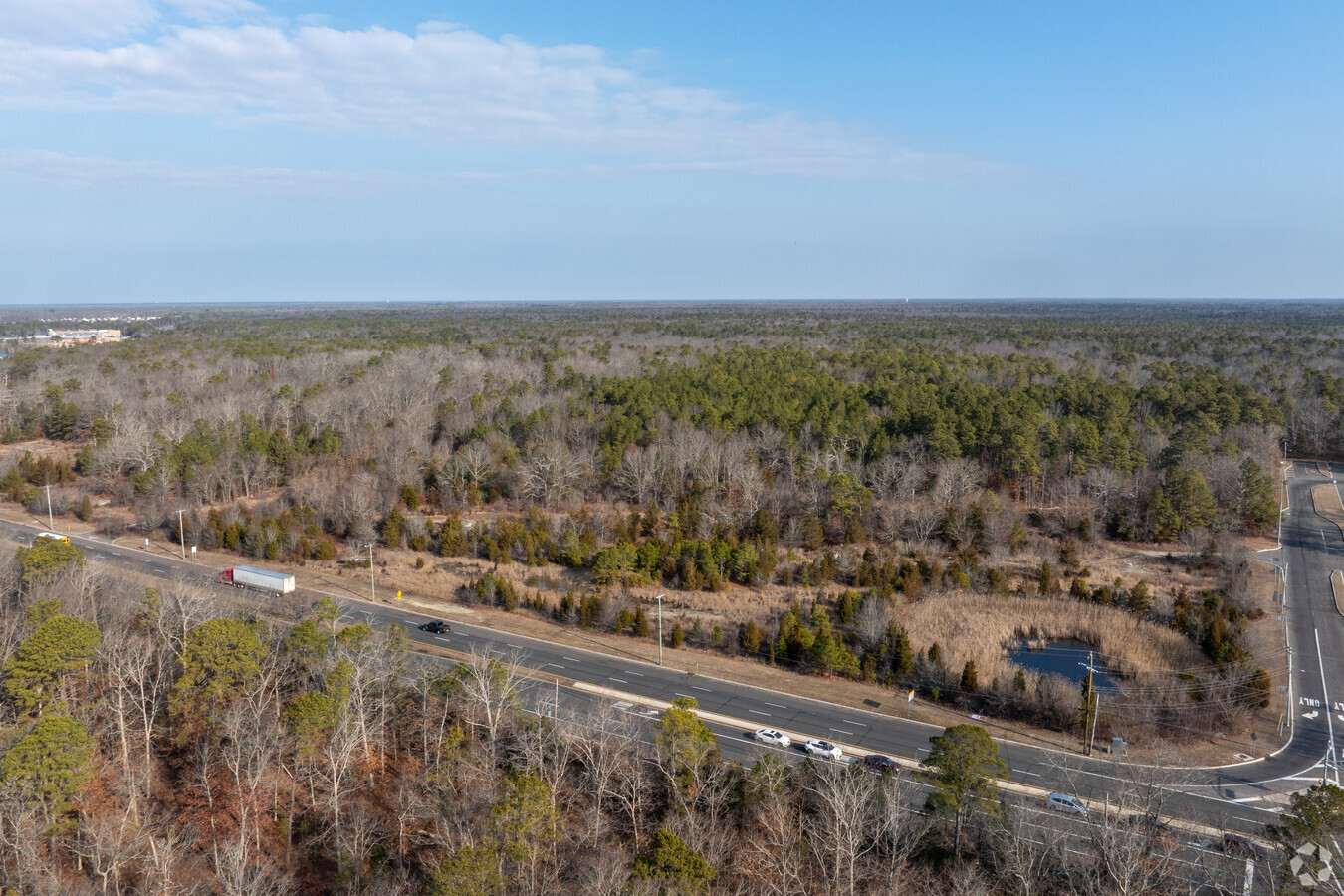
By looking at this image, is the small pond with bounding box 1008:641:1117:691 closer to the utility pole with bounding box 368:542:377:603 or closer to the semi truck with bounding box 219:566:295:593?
the utility pole with bounding box 368:542:377:603

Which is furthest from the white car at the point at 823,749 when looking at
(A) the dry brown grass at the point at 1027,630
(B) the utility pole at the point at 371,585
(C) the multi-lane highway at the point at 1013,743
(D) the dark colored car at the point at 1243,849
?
(B) the utility pole at the point at 371,585

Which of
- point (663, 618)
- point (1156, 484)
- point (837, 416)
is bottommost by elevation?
point (663, 618)

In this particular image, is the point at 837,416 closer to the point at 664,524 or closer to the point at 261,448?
the point at 664,524

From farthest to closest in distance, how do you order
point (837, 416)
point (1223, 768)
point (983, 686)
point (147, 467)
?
point (837, 416), point (147, 467), point (983, 686), point (1223, 768)

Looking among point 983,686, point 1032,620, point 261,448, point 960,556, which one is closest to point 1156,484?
point 960,556

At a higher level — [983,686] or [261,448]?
[261,448]
